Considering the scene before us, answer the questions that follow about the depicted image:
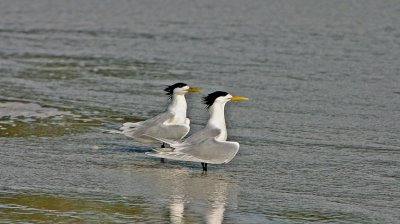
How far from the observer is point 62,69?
1426 centimetres

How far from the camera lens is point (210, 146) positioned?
27.6ft

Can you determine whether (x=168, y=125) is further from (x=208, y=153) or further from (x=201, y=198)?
(x=201, y=198)

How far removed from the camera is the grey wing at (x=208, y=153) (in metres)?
8.31

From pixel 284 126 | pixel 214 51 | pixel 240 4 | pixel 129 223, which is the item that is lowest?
pixel 129 223

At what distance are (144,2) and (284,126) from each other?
13032 millimetres

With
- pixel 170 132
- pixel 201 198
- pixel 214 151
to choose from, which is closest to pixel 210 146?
pixel 214 151

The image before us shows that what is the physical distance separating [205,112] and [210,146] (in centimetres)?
279

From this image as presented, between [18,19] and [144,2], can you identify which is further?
[144,2]

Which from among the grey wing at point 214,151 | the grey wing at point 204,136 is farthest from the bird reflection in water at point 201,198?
the grey wing at point 204,136

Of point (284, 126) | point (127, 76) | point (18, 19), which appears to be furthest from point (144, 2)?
point (284, 126)

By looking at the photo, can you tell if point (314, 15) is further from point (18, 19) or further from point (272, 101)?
point (272, 101)

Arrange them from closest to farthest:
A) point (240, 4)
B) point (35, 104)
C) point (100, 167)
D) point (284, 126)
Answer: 1. point (100, 167)
2. point (284, 126)
3. point (35, 104)
4. point (240, 4)

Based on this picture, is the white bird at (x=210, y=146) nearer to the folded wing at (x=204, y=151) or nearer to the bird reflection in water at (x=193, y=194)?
the folded wing at (x=204, y=151)

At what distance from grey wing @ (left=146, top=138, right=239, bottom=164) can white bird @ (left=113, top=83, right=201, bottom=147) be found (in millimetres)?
636
